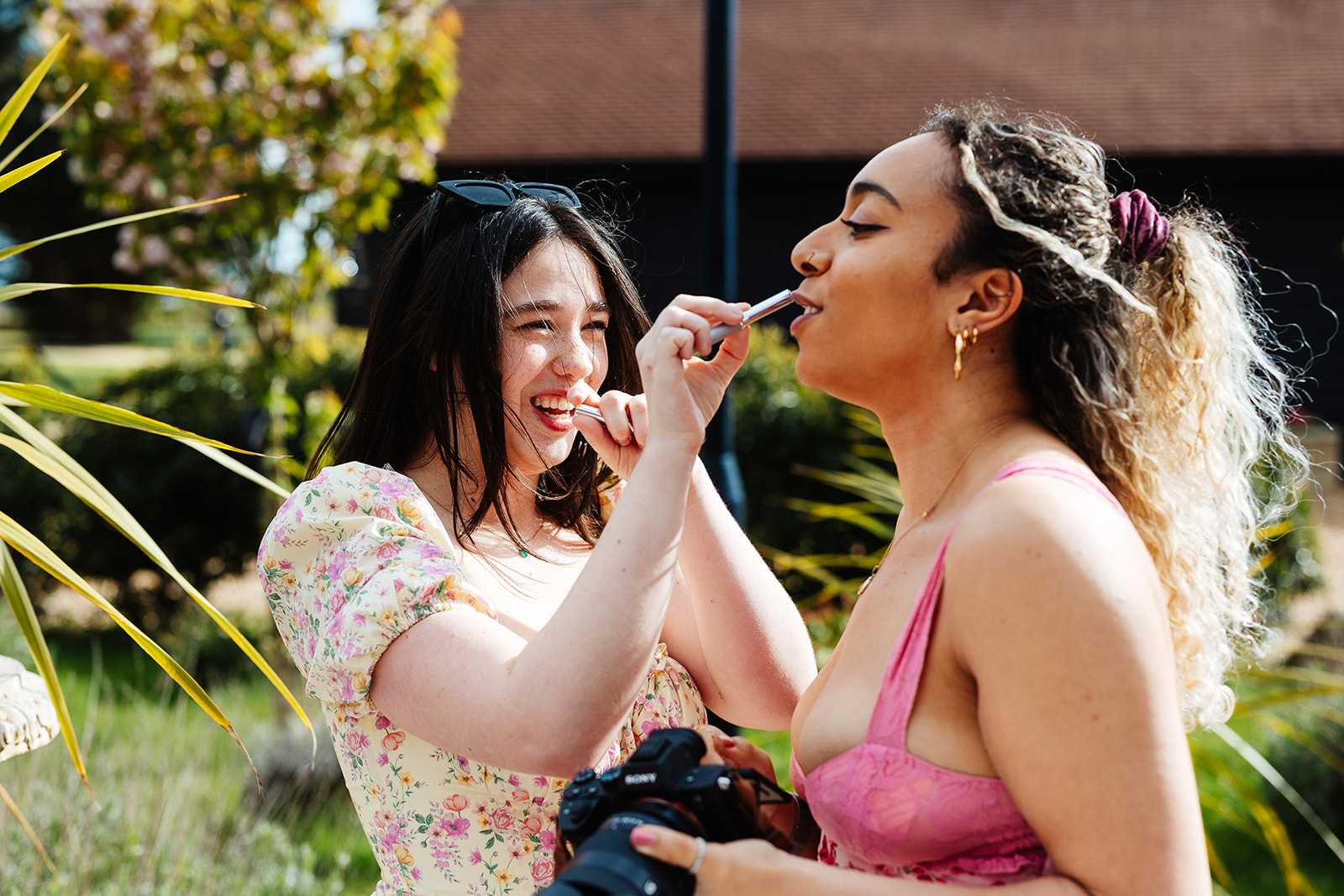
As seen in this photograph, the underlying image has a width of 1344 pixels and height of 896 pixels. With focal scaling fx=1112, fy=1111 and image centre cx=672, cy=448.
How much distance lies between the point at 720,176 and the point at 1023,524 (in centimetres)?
246

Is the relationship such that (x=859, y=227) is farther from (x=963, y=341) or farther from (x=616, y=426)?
(x=616, y=426)

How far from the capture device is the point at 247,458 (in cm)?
681

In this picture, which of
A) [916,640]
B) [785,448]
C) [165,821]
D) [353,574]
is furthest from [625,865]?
[785,448]

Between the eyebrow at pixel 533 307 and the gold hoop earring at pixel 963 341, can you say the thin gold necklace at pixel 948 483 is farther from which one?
the eyebrow at pixel 533 307

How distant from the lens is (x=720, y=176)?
3.57 metres

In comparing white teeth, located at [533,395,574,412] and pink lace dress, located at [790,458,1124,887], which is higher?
white teeth, located at [533,395,574,412]

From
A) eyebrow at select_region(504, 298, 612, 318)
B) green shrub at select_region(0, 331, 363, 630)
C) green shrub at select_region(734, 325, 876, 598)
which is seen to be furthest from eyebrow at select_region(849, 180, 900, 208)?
green shrub at select_region(0, 331, 363, 630)

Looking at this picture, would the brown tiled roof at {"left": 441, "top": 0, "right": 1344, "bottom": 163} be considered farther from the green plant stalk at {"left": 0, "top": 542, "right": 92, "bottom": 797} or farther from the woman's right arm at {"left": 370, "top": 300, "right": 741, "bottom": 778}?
the green plant stalk at {"left": 0, "top": 542, "right": 92, "bottom": 797}

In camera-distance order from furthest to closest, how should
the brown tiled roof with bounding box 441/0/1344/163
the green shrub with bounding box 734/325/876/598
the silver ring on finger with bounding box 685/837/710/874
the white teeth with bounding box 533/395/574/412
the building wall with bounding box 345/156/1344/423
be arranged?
1. the brown tiled roof with bounding box 441/0/1344/163
2. the building wall with bounding box 345/156/1344/423
3. the green shrub with bounding box 734/325/876/598
4. the white teeth with bounding box 533/395/574/412
5. the silver ring on finger with bounding box 685/837/710/874

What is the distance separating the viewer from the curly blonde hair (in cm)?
154

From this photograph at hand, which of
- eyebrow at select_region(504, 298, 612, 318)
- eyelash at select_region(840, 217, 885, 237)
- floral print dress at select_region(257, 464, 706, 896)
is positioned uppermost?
eyelash at select_region(840, 217, 885, 237)

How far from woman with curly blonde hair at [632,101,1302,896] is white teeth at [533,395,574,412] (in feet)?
1.28

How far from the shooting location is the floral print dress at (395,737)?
1.73m

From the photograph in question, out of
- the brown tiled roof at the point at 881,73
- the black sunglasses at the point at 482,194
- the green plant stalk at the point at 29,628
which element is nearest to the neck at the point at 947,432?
the black sunglasses at the point at 482,194
